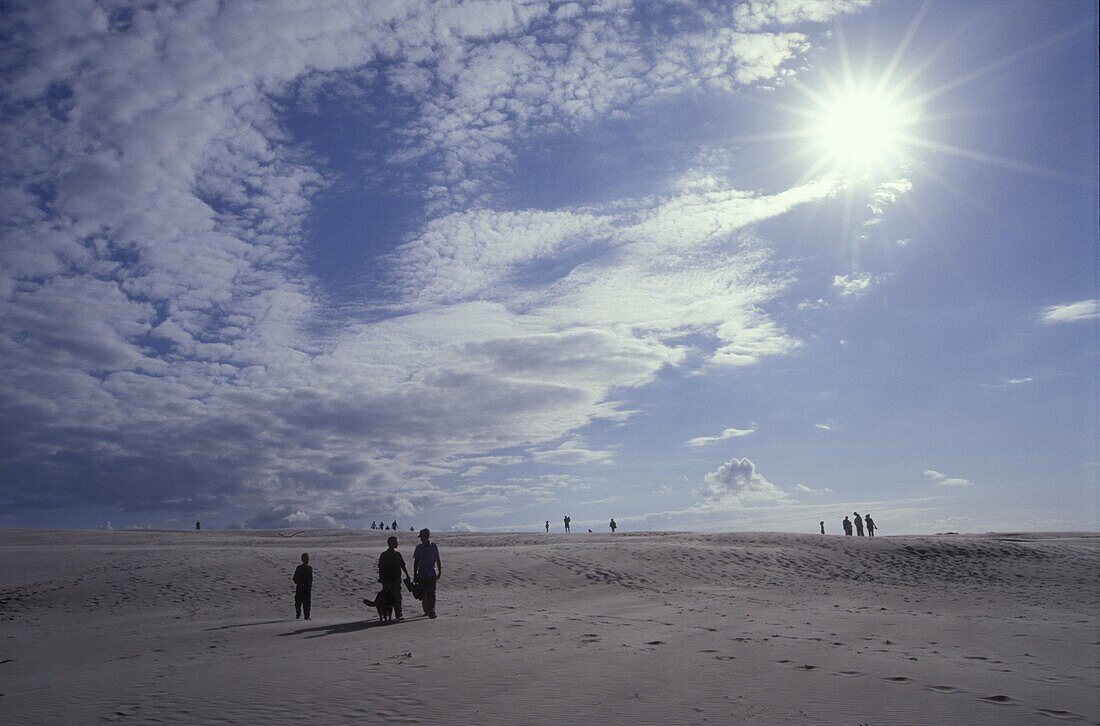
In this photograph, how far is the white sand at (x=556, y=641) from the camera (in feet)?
23.1

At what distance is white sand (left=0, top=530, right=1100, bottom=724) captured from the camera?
23.1 feet

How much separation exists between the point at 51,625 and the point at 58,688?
1037 centimetres

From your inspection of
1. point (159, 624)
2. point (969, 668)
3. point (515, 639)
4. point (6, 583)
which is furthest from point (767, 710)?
point (6, 583)

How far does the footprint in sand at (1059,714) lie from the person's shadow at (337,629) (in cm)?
1069

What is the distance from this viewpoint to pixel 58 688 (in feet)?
27.2

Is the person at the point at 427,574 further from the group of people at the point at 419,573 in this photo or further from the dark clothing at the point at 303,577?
the dark clothing at the point at 303,577

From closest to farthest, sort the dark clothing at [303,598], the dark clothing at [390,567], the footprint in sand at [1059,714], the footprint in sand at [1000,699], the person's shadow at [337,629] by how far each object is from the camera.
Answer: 1. the footprint in sand at [1059,714]
2. the footprint in sand at [1000,699]
3. the person's shadow at [337,629]
4. the dark clothing at [390,567]
5. the dark clothing at [303,598]

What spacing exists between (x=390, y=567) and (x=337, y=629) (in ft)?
5.45

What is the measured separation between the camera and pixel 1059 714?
22.7ft

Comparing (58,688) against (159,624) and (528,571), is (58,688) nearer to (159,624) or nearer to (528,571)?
(159,624)

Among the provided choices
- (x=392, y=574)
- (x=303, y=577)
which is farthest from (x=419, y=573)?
(x=303, y=577)

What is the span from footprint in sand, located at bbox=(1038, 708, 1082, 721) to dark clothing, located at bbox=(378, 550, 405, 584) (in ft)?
36.6

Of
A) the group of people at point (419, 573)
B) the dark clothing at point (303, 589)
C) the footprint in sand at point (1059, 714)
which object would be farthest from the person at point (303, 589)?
the footprint in sand at point (1059, 714)

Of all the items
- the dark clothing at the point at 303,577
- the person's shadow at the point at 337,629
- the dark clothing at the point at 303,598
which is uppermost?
the dark clothing at the point at 303,577
